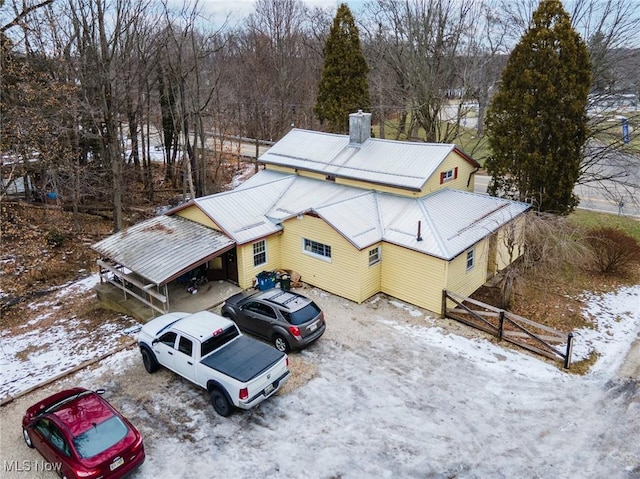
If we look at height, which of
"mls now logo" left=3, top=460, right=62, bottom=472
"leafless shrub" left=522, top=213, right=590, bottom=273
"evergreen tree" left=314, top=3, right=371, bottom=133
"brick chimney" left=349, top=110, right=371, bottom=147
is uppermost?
"evergreen tree" left=314, top=3, right=371, bottom=133

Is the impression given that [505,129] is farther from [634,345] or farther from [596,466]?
[596,466]

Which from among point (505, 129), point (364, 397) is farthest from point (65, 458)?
point (505, 129)

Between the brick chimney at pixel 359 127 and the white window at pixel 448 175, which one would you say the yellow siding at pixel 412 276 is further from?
the brick chimney at pixel 359 127

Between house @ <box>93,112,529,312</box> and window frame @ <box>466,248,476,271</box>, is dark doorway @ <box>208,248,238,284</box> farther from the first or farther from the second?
window frame @ <box>466,248,476,271</box>

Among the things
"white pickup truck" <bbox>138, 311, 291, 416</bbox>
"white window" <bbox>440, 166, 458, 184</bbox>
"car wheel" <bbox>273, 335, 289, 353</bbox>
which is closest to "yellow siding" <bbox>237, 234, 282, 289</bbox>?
"car wheel" <bbox>273, 335, 289, 353</bbox>

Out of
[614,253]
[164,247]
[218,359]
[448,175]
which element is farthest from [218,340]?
[614,253]

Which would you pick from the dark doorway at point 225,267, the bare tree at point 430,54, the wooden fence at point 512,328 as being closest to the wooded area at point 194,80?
the bare tree at point 430,54
